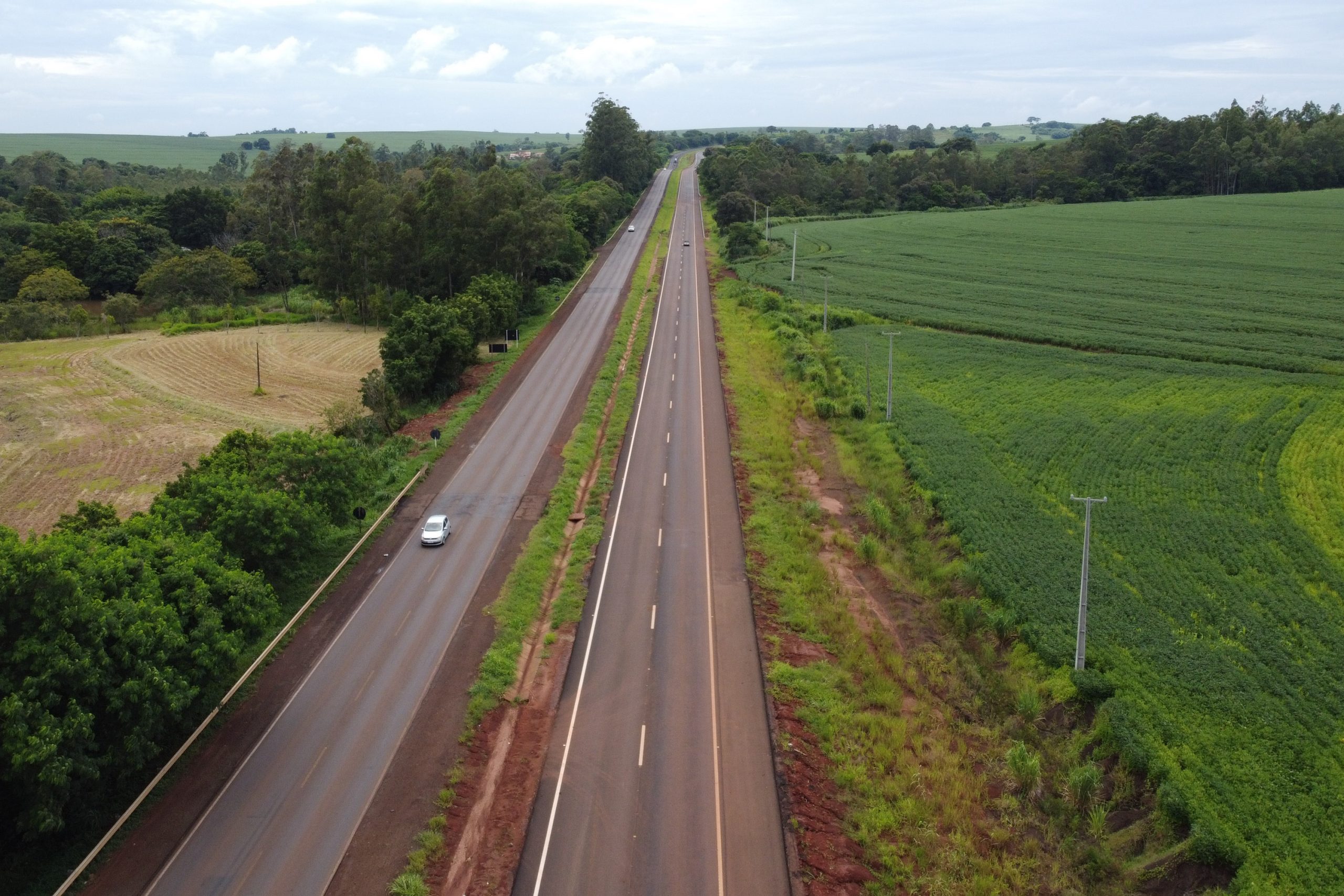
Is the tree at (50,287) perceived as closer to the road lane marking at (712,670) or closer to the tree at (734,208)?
the road lane marking at (712,670)

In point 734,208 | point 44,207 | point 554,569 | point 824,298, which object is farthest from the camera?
point 734,208

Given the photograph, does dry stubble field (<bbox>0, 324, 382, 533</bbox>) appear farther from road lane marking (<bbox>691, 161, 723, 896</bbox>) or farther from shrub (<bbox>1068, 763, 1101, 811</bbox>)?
shrub (<bbox>1068, 763, 1101, 811</bbox>)

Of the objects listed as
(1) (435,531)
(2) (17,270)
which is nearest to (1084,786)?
(1) (435,531)

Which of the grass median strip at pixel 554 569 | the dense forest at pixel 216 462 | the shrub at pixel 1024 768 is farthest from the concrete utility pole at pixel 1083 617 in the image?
the dense forest at pixel 216 462

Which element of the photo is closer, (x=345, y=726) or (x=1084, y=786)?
(x=1084, y=786)

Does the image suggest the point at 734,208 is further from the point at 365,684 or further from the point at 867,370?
the point at 365,684

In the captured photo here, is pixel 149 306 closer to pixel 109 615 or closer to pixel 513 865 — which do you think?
pixel 109 615

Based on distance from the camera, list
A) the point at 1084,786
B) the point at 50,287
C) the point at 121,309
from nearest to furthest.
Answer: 1. the point at 1084,786
2. the point at 121,309
3. the point at 50,287
